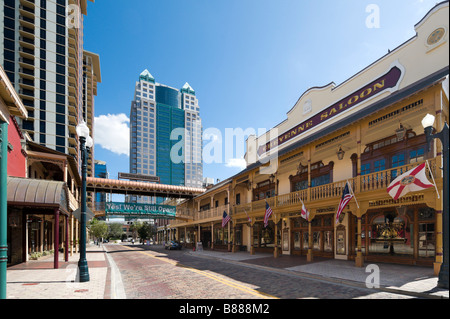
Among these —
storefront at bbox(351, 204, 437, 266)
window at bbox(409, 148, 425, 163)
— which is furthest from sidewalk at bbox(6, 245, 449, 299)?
window at bbox(409, 148, 425, 163)

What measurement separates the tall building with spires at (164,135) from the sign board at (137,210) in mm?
131717

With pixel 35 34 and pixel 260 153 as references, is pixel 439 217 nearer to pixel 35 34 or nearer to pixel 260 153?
Answer: pixel 260 153

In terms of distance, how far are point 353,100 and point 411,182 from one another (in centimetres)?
1020

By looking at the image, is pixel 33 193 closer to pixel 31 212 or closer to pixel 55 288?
pixel 31 212

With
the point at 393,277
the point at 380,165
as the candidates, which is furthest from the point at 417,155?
the point at 393,277

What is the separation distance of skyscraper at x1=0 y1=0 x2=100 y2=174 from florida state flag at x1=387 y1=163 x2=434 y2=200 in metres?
69.7

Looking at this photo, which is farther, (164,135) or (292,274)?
(164,135)

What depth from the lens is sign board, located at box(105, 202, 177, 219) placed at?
112 feet

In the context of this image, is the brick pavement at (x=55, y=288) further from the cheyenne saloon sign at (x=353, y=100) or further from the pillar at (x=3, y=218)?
the cheyenne saloon sign at (x=353, y=100)

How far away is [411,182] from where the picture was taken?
10.5 meters

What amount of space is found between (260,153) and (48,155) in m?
19.0

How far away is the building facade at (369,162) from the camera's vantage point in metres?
12.3

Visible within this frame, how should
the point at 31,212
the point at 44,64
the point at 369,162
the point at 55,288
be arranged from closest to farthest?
the point at 55,288
the point at 369,162
the point at 31,212
the point at 44,64
